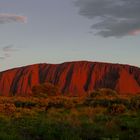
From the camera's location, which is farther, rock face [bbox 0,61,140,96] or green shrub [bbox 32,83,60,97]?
rock face [bbox 0,61,140,96]

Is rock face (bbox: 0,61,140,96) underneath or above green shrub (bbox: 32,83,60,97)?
above

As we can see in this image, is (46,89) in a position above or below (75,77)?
below

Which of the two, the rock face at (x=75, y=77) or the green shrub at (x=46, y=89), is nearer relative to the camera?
the green shrub at (x=46, y=89)

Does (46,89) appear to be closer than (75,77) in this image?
Yes

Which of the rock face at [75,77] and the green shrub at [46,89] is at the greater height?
the rock face at [75,77]

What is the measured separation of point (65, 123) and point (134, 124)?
2.27 m

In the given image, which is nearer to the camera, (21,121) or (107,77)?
(21,121)

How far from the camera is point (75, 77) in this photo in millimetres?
73438

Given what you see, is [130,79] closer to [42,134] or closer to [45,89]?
[45,89]

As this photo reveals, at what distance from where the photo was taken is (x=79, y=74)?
7394 centimetres

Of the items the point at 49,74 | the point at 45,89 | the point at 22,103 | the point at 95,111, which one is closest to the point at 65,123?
the point at 95,111

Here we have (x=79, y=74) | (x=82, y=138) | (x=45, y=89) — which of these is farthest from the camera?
(x=79, y=74)

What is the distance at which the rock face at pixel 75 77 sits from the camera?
69438mm

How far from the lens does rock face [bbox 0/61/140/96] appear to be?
6944 cm
